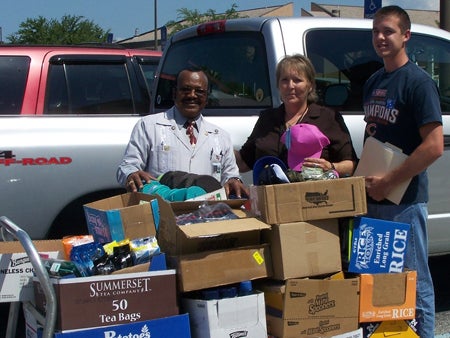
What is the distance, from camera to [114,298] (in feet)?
9.09

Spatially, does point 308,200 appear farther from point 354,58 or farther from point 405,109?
point 354,58

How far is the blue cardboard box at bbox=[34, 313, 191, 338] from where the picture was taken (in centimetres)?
272

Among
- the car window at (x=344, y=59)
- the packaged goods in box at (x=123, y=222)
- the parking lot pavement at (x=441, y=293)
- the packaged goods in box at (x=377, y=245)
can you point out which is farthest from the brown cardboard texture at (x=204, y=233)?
the parking lot pavement at (x=441, y=293)

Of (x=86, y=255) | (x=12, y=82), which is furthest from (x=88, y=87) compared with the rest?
(x=86, y=255)

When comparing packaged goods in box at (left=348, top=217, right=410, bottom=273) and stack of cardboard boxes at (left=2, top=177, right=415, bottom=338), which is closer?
stack of cardboard boxes at (left=2, top=177, right=415, bottom=338)

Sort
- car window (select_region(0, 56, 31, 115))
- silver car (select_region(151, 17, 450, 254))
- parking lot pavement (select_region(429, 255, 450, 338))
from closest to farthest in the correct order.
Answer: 1. silver car (select_region(151, 17, 450, 254))
2. parking lot pavement (select_region(429, 255, 450, 338))
3. car window (select_region(0, 56, 31, 115))

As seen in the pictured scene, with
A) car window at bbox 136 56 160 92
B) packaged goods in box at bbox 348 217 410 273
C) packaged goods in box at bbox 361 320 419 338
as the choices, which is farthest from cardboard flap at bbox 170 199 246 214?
car window at bbox 136 56 160 92

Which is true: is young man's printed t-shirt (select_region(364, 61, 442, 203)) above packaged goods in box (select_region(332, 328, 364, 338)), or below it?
above

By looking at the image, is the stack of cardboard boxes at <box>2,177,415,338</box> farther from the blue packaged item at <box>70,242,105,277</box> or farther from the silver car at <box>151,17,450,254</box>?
the silver car at <box>151,17,450,254</box>

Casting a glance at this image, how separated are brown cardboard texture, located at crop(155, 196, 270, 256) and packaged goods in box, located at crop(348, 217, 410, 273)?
465 millimetres

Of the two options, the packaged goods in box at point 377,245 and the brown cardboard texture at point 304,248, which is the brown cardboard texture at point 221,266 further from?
the packaged goods in box at point 377,245

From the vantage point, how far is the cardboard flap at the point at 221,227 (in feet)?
9.41

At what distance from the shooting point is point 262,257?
3.04 meters

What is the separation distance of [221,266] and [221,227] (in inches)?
6.4
